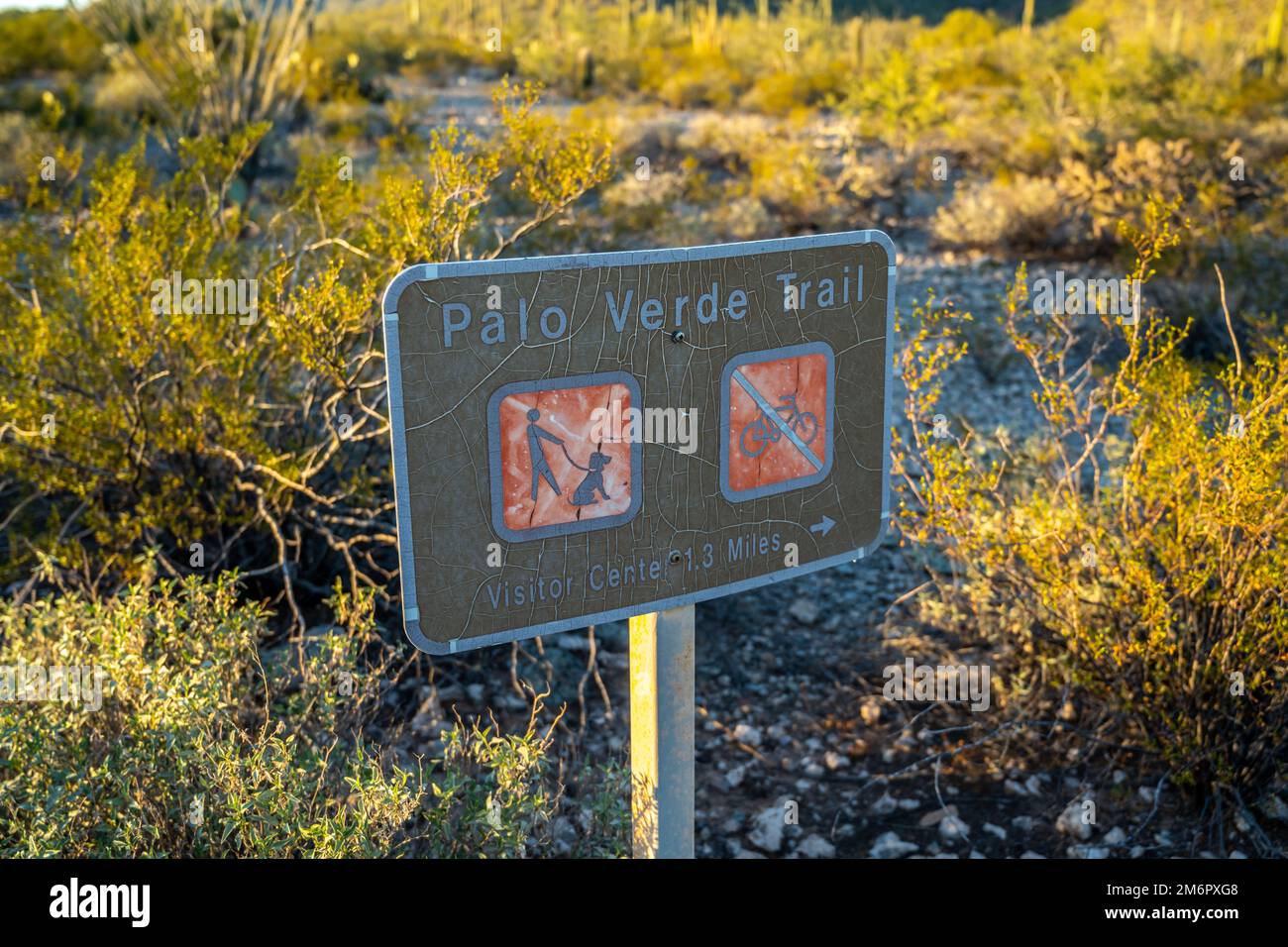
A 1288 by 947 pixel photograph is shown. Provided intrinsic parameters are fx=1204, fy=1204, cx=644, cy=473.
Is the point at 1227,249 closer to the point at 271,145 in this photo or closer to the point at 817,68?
the point at 271,145

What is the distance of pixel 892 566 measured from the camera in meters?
4.93

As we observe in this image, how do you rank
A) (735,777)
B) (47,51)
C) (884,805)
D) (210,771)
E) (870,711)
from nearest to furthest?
(210,771)
(884,805)
(735,777)
(870,711)
(47,51)

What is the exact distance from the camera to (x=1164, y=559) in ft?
10.8

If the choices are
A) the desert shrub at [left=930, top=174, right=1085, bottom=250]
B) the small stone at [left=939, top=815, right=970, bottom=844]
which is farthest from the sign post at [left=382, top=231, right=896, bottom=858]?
the desert shrub at [left=930, top=174, right=1085, bottom=250]

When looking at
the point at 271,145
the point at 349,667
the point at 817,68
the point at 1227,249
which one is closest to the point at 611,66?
the point at 817,68

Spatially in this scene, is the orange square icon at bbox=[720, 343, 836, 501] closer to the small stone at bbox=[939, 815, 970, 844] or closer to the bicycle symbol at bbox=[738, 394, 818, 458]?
the bicycle symbol at bbox=[738, 394, 818, 458]

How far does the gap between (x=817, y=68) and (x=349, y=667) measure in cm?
2067

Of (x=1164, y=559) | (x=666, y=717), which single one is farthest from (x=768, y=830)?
(x=666, y=717)

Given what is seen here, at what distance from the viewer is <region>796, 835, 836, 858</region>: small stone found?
10.5 ft

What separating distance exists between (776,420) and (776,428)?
1 cm

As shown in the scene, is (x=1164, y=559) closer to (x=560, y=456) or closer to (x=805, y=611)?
(x=805, y=611)

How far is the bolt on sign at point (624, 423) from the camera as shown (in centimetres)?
167

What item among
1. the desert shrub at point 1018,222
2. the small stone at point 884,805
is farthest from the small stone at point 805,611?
the desert shrub at point 1018,222
